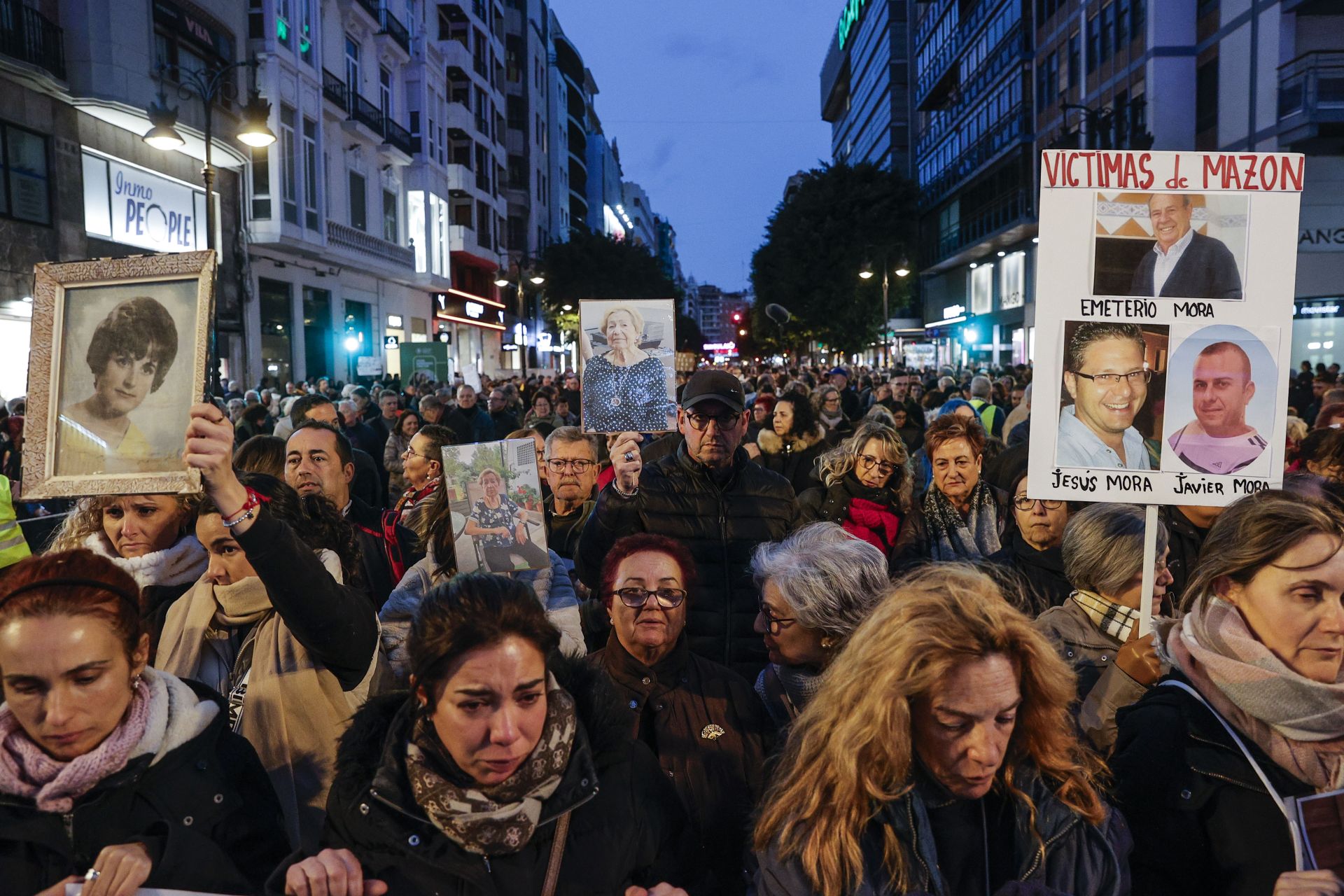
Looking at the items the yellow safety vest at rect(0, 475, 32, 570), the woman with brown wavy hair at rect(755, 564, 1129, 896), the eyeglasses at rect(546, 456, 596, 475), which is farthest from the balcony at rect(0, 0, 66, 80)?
the woman with brown wavy hair at rect(755, 564, 1129, 896)

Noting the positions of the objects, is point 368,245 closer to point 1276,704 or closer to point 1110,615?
point 1110,615

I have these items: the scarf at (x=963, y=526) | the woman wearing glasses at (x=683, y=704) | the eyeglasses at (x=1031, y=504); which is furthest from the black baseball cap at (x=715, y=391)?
the woman wearing glasses at (x=683, y=704)

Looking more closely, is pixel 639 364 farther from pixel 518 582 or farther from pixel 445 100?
pixel 445 100

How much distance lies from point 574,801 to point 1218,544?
1884 mm

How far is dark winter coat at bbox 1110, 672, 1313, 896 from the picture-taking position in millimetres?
2348

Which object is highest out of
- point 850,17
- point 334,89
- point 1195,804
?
point 850,17

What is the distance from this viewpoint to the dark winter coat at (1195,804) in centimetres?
235

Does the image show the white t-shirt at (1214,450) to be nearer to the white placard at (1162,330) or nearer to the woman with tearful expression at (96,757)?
the white placard at (1162,330)

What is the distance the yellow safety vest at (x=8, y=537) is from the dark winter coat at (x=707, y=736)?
285 centimetres

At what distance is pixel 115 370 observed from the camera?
294cm

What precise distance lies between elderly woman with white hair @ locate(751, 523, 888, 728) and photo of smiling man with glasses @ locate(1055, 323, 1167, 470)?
867 millimetres

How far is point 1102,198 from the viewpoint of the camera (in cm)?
362

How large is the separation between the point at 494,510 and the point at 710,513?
1.06m

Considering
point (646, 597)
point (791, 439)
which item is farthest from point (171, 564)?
point (791, 439)
